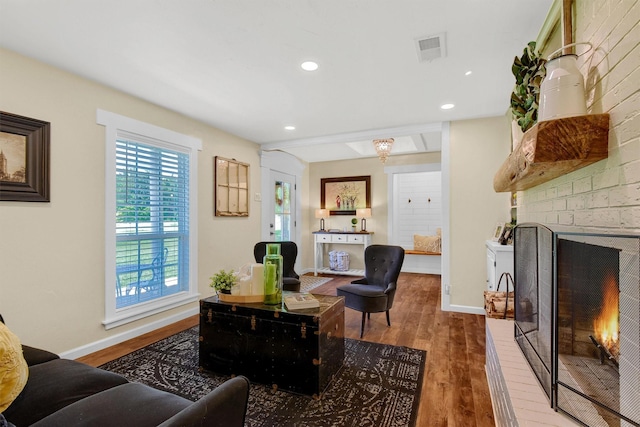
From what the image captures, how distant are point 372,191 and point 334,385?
470cm

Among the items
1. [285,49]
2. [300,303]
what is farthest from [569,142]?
[285,49]

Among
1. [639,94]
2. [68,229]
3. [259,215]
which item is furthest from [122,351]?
[639,94]

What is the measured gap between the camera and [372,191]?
6379mm

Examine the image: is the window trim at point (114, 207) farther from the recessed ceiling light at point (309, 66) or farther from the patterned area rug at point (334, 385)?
the recessed ceiling light at point (309, 66)

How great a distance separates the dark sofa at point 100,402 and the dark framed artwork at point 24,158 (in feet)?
4.39

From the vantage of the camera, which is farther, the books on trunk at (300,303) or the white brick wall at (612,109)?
the books on trunk at (300,303)

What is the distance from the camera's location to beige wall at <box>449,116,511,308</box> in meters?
3.62

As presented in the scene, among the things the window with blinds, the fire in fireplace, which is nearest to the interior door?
the window with blinds

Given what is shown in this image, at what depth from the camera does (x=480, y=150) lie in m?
3.68

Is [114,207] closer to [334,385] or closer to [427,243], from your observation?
[334,385]

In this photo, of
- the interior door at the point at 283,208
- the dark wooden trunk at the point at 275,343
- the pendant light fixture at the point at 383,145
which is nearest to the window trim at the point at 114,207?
the dark wooden trunk at the point at 275,343

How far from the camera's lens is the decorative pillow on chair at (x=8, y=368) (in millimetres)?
862

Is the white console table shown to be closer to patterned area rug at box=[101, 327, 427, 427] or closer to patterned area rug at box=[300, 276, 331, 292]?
patterned area rug at box=[300, 276, 331, 292]

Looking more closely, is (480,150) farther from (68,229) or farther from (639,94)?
(68,229)
